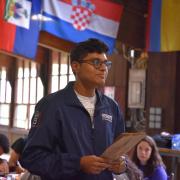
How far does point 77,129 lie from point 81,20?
563 centimetres

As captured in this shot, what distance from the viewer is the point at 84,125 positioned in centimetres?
198

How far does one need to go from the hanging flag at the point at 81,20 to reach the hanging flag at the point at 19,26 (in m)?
0.21

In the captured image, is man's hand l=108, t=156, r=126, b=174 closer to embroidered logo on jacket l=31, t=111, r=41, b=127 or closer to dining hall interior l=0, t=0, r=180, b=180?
embroidered logo on jacket l=31, t=111, r=41, b=127

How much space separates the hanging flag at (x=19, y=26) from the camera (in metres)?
6.93

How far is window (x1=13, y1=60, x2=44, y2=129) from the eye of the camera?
13.9 meters

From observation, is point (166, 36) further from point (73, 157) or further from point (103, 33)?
point (73, 157)

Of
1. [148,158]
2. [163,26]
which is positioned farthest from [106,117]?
[163,26]

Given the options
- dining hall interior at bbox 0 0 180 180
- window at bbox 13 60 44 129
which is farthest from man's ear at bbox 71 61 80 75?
window at bbox 13 60 44 129

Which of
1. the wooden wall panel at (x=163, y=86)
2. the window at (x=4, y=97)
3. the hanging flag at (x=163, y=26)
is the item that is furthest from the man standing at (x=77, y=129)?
the window at (x=4, y=97)

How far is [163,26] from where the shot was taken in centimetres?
701

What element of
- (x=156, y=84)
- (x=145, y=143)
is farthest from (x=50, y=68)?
(x=145, y=143)

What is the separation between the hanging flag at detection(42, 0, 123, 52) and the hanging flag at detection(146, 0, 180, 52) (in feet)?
2.42

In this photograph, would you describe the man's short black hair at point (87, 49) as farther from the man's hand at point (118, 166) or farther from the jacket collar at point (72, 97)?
the man's hand at point (118, 166)

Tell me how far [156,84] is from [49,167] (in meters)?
6.32
